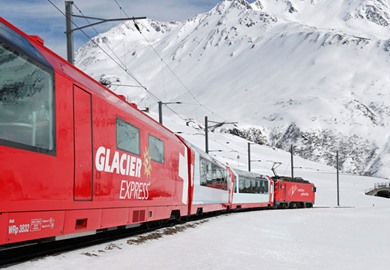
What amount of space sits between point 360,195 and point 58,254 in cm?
8882

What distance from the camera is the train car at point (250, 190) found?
36.0 metres

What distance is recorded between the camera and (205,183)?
24750 mm

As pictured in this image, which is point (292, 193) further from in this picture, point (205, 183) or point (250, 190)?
point (205, 183)

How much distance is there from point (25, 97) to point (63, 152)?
1279 millimetres

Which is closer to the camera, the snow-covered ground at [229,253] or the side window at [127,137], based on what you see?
the snow-covered ground at [229,253]

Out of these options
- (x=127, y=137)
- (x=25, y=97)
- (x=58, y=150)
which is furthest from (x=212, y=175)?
(x=25, y=97)

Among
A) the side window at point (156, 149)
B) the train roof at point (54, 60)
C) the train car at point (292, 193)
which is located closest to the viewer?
the train roof at point (54, 60)

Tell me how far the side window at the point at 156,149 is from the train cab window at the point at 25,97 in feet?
21.1

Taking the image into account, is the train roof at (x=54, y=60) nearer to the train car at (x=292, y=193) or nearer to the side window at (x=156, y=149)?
the side window at (x=156, y=149)

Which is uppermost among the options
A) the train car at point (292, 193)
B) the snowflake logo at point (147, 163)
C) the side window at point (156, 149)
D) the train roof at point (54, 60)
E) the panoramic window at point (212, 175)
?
the train roof at point (54, 60)

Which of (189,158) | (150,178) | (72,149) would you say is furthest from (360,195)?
(72,149)

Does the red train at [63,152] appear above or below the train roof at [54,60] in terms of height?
below

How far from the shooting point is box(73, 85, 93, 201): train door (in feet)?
32.5

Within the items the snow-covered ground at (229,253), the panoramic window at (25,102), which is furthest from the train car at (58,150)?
the snow-covered ground at (229,253)
